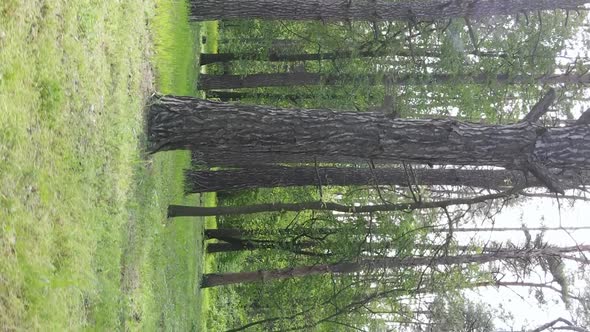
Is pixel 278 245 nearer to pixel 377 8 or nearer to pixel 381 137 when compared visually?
pixel 377 8

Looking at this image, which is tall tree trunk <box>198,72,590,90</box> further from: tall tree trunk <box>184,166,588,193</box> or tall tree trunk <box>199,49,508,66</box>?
tall tree trunk <box>184,166,588,193</box>

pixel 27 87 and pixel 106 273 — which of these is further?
pixel 106 273

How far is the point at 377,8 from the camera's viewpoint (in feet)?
33.9

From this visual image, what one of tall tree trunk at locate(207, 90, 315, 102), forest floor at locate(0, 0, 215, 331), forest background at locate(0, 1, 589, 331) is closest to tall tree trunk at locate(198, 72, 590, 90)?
forest background at locate(0, 1, 589, 331)

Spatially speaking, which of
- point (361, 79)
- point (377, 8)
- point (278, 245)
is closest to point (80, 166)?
point (377, 8)

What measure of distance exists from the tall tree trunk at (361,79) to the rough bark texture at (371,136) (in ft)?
22.4

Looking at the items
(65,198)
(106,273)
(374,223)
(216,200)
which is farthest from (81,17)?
(216,200)

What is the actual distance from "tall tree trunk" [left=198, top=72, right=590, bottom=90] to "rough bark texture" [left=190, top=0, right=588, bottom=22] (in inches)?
116

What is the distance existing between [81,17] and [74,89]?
0.69m

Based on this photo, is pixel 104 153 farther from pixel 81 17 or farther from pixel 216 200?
pixel 216 200

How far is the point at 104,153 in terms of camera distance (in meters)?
6.44

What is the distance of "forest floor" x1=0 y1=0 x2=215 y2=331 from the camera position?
443cm

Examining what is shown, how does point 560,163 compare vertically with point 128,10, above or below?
below

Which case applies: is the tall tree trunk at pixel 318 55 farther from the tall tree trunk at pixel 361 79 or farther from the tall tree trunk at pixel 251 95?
the tall tree trunk at pixel 251 95
